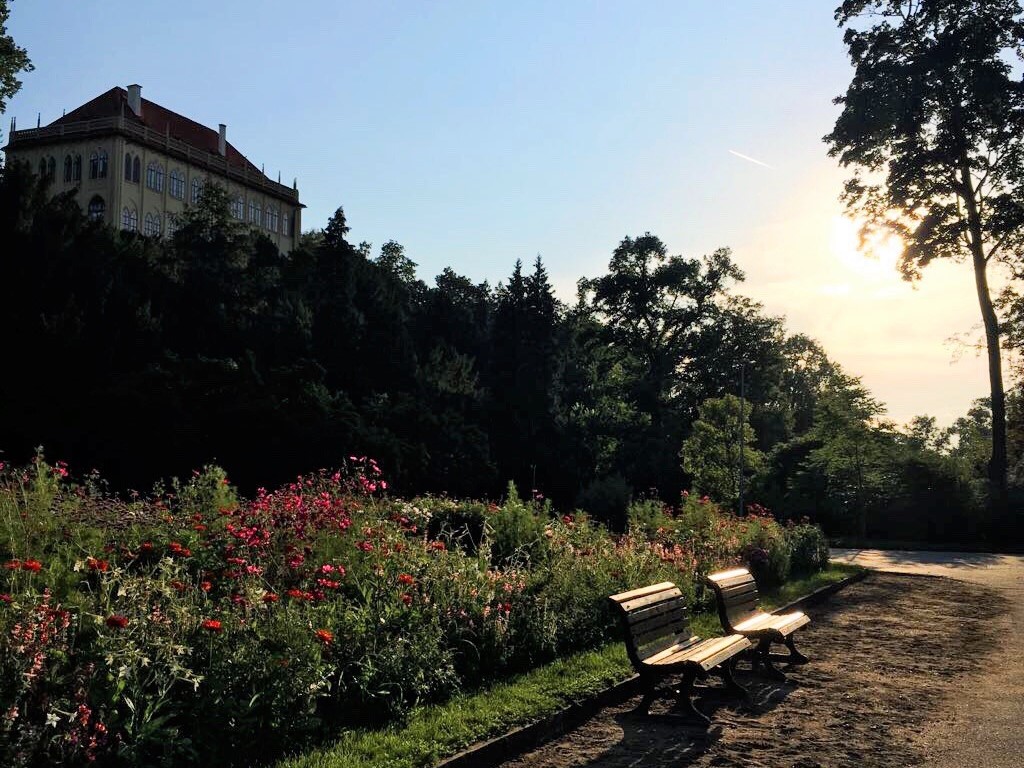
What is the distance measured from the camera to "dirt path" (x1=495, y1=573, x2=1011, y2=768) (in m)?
6.42

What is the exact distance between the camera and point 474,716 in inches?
263

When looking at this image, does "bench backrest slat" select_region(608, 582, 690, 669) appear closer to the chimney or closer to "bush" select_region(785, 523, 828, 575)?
"bush" select_region(785, 523, 828, 575)

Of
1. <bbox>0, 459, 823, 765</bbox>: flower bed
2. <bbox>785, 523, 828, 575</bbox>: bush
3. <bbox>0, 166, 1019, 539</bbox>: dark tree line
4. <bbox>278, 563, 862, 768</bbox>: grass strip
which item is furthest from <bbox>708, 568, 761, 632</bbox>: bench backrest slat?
<bbox>0, 166, 1019, 539</bbox>: dark tree line

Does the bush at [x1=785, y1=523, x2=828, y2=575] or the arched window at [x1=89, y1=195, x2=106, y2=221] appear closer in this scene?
the bush at [x1=785, y1=523, x2=828, y2=575]

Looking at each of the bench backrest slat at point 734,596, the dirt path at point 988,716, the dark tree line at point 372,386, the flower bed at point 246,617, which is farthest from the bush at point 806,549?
the bench backrest slat at point 734,596

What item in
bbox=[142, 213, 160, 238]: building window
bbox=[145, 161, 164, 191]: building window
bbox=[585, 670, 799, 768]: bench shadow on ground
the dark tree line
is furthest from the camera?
bbox=[145, 161, 164, 191]: building window

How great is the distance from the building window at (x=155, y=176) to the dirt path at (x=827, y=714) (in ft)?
255

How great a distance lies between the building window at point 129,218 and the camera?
76625 mm

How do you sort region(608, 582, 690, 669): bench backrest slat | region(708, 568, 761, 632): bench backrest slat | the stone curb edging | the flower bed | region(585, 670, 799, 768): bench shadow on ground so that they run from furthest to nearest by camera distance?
region(708, 568, 761, 632): bench backrest slat → region(608, 582, 690, 669): bench backrest slat → region(585, 670, 799, 768): bench shadow on ground → the stone curb edging → the flower bed

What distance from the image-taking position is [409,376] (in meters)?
42.3

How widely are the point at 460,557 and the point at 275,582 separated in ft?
6.77

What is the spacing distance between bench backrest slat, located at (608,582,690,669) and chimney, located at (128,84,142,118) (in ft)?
275

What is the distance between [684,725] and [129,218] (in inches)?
3124

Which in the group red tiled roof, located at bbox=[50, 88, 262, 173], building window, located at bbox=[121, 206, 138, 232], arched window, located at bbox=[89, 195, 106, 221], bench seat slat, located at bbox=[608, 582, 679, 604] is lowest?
bench seat slat, located at bbox=[608, 582, 679, 604]
